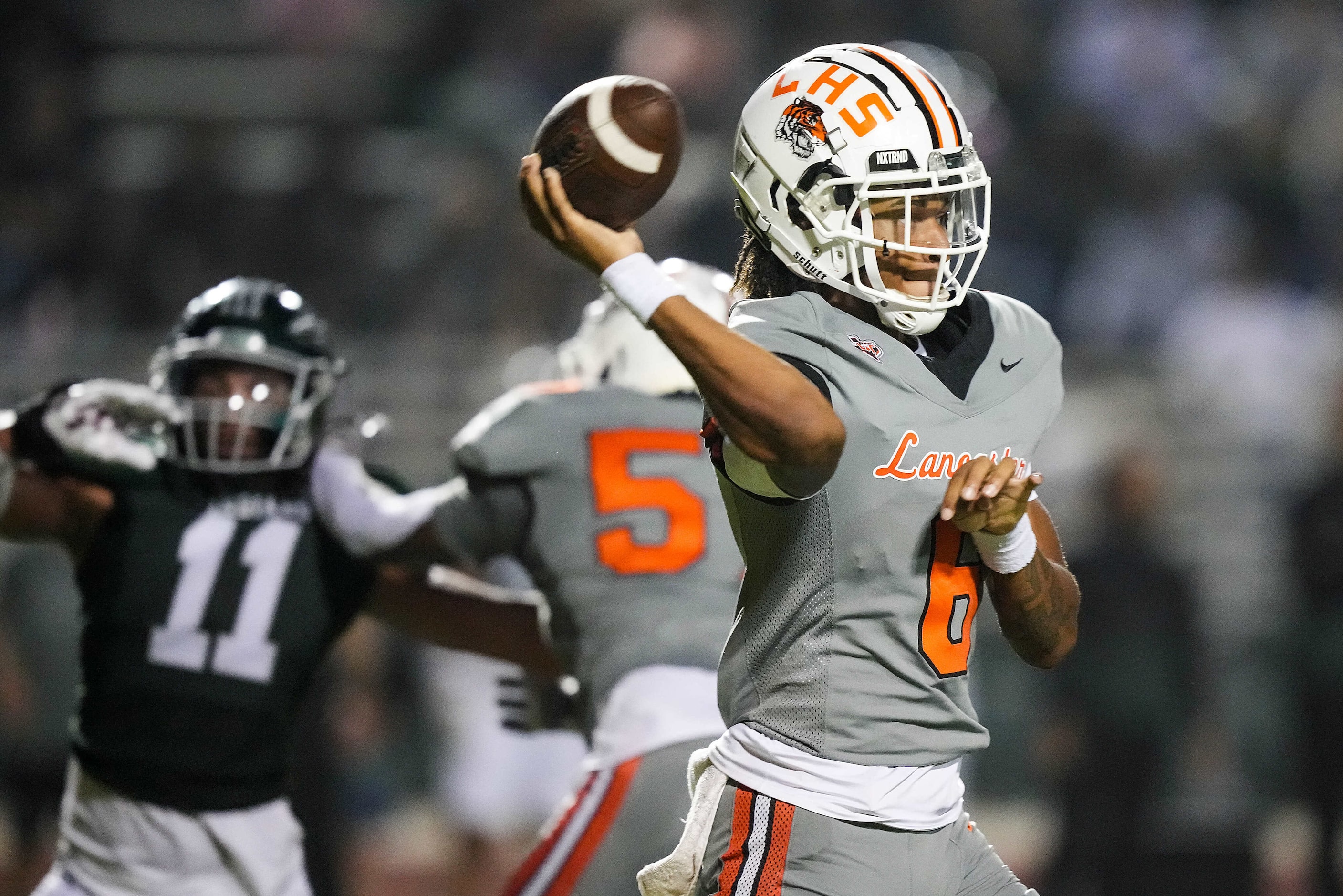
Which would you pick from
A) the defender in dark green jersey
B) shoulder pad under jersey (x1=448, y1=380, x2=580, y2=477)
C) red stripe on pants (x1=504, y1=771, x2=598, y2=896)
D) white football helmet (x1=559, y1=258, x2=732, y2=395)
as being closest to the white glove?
the defender in dark green jersey

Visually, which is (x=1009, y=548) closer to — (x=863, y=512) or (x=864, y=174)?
(x=863, y=512)

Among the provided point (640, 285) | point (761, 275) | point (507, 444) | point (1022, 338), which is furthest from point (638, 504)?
point (640, 285)

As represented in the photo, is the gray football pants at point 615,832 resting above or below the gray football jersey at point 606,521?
below

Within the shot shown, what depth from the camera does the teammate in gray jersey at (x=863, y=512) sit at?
2170 millimetres

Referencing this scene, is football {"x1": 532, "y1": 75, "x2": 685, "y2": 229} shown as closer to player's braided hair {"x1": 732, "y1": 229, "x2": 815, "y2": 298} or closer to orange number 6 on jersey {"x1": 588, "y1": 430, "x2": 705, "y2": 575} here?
player's braided hair {"x1": 732, "y1": 229, "x2": 815, "y2": 298}

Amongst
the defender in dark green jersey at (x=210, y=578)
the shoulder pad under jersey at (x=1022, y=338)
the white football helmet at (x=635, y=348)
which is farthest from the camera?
the white football helmet at (x=635, y=348)

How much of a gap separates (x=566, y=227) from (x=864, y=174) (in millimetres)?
396

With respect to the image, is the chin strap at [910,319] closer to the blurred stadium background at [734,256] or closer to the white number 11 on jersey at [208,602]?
the white number 11 on jersey at [208,602]

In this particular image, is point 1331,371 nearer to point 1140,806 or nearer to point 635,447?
point 1140,806

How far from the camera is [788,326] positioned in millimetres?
2182

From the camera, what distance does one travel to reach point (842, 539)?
218cm

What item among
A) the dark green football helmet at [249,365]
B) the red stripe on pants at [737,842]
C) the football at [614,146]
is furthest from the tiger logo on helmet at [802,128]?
the dark green football helmet at [249,365]

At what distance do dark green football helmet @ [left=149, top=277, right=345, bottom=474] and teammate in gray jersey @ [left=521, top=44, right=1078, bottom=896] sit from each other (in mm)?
1377

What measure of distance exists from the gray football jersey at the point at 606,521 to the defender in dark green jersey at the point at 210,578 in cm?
18
